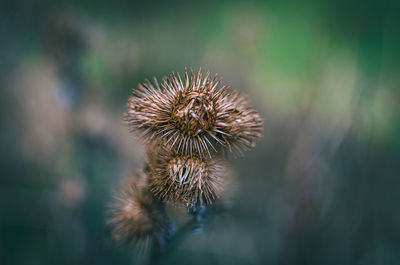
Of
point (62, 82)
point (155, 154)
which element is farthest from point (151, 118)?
point (62, 82)

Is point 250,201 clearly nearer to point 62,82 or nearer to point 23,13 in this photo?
point 62,82

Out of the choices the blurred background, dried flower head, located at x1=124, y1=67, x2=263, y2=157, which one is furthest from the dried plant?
the blurred background

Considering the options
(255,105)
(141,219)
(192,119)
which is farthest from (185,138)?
(255,105)

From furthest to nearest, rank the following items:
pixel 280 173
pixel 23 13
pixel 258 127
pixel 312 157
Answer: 1. pixel 280 173
2. pixel 23 13
3. pixel 312 157
4. pixel 258 127

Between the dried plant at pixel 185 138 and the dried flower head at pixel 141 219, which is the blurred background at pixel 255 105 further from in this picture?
the dried plant at pixel 185 138

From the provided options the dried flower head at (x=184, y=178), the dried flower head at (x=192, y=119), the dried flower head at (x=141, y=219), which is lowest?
the dried flower head at (x=141, y=219)

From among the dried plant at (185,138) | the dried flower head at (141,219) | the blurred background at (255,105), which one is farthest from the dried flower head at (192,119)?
the blurred background at (255,105)
